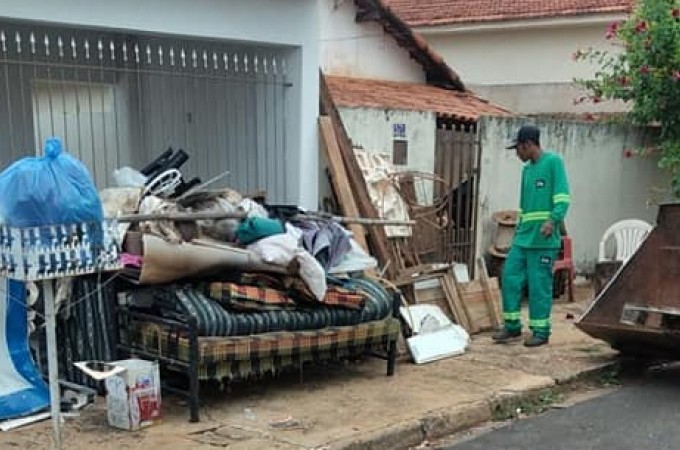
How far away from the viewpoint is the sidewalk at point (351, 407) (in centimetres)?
518

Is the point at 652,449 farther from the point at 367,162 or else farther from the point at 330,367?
the point at 367,162

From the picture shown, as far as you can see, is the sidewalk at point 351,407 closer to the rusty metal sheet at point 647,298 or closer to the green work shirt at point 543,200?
the rusty metal sheet at point 647,298

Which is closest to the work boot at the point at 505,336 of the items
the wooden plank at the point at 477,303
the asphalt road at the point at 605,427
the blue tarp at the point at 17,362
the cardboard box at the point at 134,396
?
the wooden plank at the point at 477,303

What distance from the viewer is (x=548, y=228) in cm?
735

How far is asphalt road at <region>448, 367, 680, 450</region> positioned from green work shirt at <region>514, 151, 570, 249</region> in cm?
145

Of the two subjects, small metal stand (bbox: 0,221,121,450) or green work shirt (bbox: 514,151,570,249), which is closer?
small metal stand (bbox: 0,221,121,450)

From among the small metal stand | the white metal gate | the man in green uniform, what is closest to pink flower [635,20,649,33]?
the man in green uniform

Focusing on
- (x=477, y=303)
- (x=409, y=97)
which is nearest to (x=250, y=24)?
A: (x=477, y=303)

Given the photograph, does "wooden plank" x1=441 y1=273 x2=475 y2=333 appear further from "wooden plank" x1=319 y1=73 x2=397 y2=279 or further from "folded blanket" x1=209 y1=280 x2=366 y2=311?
"folded blanket" x1=209 y1=280 x2=366 y2=311

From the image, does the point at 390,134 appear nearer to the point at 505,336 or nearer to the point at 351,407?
the point at 505,336

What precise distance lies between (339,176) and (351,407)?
2482 millimetres

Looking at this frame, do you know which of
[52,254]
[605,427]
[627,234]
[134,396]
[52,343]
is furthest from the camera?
[627,234]

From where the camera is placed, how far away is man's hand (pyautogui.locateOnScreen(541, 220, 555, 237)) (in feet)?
24.1

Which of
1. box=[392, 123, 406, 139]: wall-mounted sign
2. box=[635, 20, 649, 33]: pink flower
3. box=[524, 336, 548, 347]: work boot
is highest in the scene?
box=[635, 20, 649, 33]: pink flower
